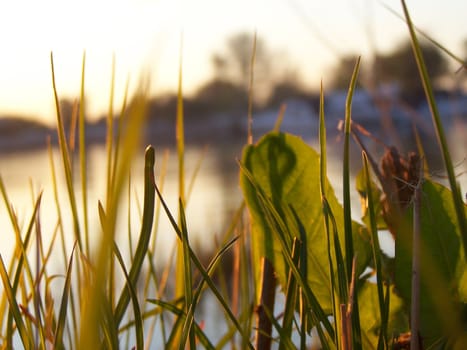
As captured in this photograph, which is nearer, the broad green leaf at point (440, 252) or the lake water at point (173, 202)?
the broad green leaf at point (440, 252)

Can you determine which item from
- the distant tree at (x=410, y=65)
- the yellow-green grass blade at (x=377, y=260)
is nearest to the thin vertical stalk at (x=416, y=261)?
the yellow-green grass blade at (x=377, y=260)

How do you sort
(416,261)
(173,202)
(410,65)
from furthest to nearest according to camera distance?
(173,202) < (410,65) < (416,261)

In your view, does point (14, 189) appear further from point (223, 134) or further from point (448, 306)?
point (223, 134)

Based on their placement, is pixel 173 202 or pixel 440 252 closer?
pixel 440 252

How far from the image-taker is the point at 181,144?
0.29 m

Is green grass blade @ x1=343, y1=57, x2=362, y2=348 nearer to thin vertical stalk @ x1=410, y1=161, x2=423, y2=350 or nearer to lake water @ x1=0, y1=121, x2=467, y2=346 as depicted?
thin vertical stalk @ x1=410, y1=161, x2=423, y2=350

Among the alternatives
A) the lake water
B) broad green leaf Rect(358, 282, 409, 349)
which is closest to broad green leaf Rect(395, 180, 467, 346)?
broad green leaf Rect(358, 282, 409, 349)

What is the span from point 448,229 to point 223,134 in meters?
9.65

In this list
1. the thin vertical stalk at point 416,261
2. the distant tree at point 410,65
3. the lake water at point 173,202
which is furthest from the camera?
the lake water at point 173,202

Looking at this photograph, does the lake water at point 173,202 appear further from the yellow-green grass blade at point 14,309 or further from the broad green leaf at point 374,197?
the yellow-green grass blade at point 14,309

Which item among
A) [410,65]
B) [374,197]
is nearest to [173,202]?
[410,65]

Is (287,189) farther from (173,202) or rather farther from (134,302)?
(173,202)

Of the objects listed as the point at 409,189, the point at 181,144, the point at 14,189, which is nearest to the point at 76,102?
the point at 181,144

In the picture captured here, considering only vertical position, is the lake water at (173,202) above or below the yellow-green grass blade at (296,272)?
below
